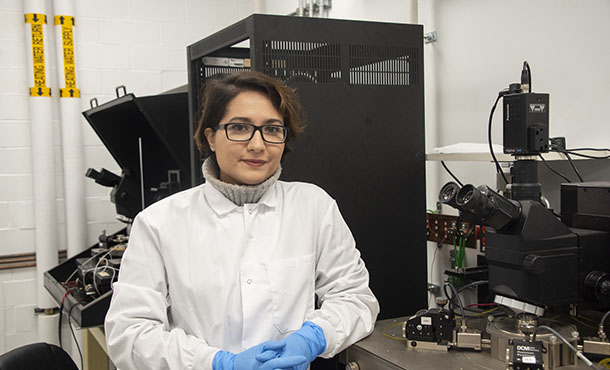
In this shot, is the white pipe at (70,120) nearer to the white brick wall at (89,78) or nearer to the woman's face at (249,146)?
the white brick wall at (89,78)

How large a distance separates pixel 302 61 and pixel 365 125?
0.25 m

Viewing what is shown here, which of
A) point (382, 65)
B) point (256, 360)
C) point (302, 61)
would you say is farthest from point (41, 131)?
point (256, 360)

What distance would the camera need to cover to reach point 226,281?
1.25 m

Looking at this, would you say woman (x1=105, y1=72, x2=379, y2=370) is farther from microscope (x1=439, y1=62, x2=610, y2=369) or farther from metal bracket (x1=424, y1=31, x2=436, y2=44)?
metal bracket (x1=424, y1=31, x2=436, y2=44)

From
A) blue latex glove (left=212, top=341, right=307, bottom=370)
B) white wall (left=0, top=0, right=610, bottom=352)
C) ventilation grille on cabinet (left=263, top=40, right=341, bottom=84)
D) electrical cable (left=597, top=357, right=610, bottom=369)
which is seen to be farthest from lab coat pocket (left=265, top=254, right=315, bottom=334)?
white wall (left=0, top=0, right=610, bottom=352)

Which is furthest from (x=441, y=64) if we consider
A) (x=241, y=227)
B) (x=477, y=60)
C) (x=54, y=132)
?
(x=54, y=132)

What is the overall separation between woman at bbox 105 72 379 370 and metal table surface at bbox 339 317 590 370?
87mm

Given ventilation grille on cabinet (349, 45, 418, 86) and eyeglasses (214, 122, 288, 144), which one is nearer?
eyeglasses (214, 122, 288, 144)

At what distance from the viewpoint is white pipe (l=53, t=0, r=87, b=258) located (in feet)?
9.72

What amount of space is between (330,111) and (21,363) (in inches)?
42.0

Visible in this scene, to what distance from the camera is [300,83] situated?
5.07ft

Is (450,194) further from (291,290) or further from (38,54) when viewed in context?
(38,54)

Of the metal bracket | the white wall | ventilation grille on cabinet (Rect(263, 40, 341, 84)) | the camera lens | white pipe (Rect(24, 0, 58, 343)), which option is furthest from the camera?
white pipe (Rect(24, 0, 58, 343))

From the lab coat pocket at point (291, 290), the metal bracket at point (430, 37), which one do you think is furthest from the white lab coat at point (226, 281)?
the metal bracket at point (430, 37)
